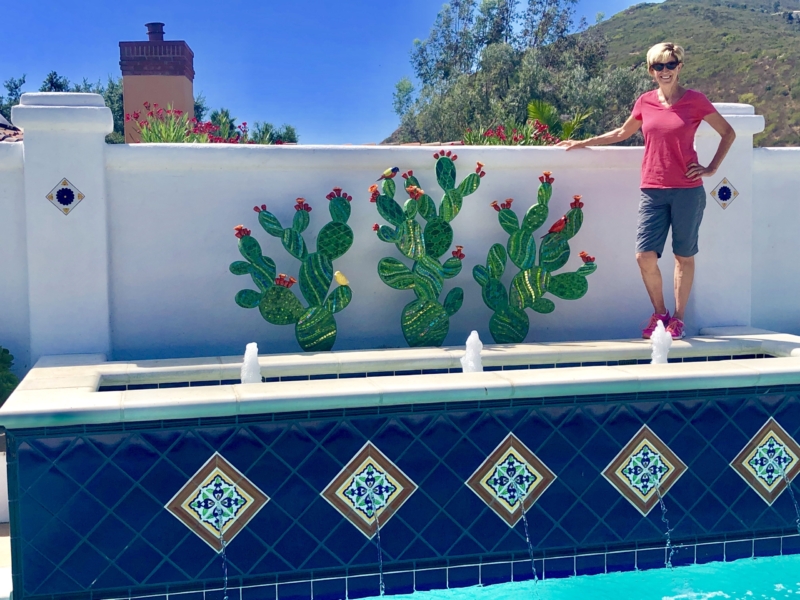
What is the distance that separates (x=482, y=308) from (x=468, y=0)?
30832 millimetres

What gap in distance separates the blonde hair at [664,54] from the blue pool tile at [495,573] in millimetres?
3102

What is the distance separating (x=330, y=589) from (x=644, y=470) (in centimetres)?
142

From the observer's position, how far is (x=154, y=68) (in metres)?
20.3

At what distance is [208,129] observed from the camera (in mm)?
6957

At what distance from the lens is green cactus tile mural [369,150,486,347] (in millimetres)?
5418

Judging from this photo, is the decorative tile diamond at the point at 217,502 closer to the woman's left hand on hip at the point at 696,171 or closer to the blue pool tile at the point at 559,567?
the blue pool tile at the point at 559,567

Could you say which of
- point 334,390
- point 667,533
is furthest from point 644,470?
point 334,390

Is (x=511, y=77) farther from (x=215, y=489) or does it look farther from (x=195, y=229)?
(x=215, y=489)

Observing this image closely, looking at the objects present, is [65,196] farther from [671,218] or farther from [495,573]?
[671,218]

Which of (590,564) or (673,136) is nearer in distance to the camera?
(590,564)

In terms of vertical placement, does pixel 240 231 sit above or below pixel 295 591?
above

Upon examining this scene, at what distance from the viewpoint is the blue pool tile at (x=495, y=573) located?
3.65m

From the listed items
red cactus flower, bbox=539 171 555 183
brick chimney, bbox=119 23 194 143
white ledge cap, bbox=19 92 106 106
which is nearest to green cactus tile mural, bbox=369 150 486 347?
red cactus flower, bbox=539 171 555 183

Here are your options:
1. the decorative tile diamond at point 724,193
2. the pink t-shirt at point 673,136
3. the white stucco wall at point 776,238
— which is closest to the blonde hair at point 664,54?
the pink t-shirt at point 673,136
